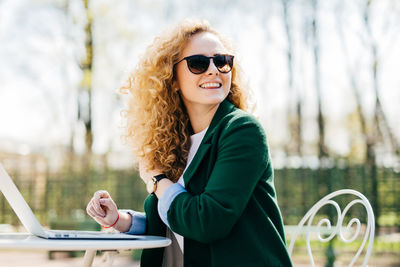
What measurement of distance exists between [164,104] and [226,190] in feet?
2.26

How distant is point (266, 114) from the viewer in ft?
44.9

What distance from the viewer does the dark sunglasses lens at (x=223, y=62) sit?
6.63 feet

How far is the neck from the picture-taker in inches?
82.7

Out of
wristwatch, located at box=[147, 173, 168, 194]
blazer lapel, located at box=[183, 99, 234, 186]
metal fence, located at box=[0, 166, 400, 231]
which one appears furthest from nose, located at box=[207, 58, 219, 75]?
metal fence, located at box=[0, 166, 400, 231]

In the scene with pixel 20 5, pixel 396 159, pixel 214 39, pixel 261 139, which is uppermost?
pixel 20 5

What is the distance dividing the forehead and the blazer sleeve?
420mm

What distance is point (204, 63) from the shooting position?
79.1 inches

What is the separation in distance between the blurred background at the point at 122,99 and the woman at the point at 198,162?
19.9 feet

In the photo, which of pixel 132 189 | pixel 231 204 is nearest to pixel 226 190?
pixel 231 204

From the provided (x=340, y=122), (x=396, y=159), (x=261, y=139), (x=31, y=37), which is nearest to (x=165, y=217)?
(x=261, y=139)

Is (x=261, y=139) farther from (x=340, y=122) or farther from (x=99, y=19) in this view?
(x=340, y=122)

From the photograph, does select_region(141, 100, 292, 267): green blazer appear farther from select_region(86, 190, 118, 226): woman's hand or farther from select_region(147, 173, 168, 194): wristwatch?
select_region(86, 190, 118, 226): woman's hand

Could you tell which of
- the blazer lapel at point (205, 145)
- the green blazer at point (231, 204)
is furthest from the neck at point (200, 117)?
the green blazer at point (231, 204)

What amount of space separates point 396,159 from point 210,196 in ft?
23.6
